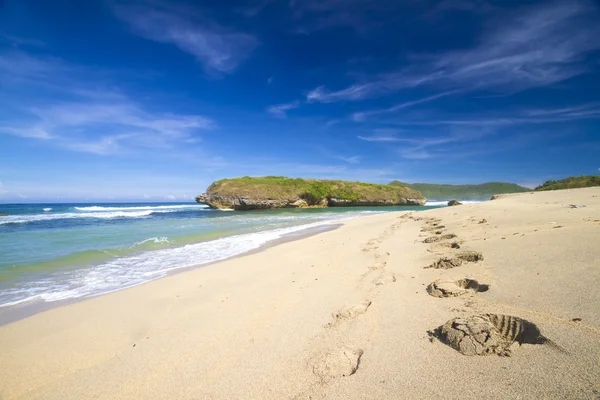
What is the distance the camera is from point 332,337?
276cm

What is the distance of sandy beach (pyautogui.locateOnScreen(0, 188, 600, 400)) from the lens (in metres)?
1.92

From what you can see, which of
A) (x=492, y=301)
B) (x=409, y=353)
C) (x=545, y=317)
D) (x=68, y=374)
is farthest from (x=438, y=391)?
(x=68, y=374)

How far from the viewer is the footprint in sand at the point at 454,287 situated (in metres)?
3.37

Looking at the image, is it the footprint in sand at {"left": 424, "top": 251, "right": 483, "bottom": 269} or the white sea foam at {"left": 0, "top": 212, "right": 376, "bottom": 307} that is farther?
the white sea foam at {"left": 0, "top": 212, "right": 376, "bottom": 307}

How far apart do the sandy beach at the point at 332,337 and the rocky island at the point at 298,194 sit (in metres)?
50.9

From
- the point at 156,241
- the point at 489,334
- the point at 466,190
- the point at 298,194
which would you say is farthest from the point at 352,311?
the point at 466,190

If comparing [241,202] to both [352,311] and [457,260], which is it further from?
[352,311]

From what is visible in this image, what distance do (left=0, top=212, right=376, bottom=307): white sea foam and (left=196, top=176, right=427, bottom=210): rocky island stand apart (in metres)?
45.6

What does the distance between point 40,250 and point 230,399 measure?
12064 mm

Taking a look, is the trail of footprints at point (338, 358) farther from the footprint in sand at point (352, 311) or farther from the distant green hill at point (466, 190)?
the distant green hill at point (466, 190)

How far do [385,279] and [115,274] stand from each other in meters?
6.64

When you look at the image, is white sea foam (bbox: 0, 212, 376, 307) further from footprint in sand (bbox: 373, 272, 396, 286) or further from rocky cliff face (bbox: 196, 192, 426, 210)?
rocky cliff face (bbox: 196, 192, 426, 210)

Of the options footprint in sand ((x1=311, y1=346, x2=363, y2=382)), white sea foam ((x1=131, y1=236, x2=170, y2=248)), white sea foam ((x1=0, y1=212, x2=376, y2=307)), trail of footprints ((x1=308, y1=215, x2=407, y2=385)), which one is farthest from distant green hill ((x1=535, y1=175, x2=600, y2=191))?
white sea foam ((x1=131, y1=236, x2=170, y2=248))

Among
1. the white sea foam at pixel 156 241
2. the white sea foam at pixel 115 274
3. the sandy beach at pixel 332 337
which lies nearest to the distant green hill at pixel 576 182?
the sandy beach at pixel 332 337
